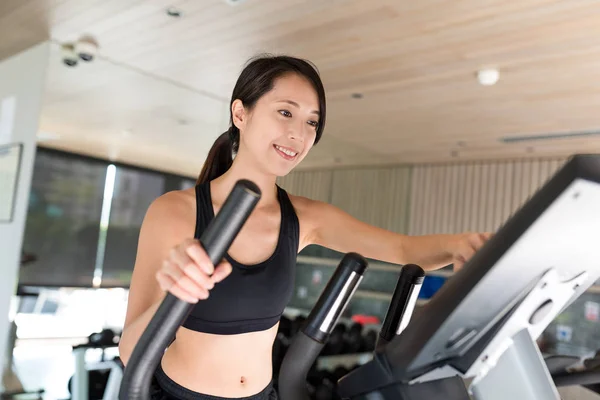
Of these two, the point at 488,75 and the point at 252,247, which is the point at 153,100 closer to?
the point at 488,75

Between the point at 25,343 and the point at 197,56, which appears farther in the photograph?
the point at 197,56

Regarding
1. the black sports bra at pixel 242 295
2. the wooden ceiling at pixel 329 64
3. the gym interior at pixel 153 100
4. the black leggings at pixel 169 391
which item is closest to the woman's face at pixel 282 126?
the black sports bra at pixel 242 295

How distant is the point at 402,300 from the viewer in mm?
848

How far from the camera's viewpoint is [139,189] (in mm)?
3676

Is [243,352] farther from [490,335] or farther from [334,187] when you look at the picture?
[334,187]

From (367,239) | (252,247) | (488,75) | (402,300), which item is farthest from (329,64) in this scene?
(402,300)

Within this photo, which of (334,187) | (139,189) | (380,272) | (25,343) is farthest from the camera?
(380,272)

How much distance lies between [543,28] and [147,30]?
218 cm

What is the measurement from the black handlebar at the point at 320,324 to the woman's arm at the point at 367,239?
1.04ft

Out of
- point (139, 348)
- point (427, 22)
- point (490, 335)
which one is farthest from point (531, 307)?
point (427, 22)

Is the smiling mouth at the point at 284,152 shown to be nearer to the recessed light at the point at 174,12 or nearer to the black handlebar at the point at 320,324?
the black handlebar at the point at 320,324

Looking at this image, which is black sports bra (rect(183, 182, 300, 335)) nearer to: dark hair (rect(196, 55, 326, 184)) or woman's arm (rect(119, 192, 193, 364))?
woman's arm (rect(119, 192, 193, 364))

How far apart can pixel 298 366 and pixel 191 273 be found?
0.28m

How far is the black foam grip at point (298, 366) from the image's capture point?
725 mm
